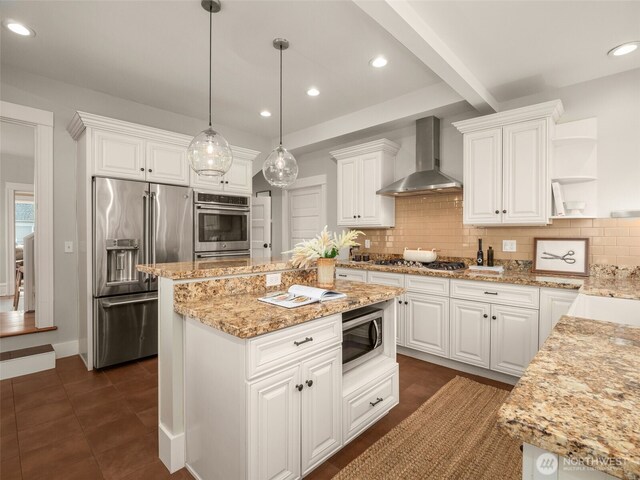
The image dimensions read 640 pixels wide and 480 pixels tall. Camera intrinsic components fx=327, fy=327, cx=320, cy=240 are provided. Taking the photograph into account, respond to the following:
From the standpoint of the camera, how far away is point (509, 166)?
120 inches

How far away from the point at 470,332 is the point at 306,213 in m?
3.25

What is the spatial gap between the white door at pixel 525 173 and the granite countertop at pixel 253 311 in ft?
5.84

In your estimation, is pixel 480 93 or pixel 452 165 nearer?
pixel 480 93

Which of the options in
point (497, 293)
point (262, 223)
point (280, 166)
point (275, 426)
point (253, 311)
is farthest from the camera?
point (262, 223)

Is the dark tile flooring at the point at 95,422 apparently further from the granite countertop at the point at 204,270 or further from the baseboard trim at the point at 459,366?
the granite countertop at the point at 204,270

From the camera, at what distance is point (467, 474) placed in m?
1.74

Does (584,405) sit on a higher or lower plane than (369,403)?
higher

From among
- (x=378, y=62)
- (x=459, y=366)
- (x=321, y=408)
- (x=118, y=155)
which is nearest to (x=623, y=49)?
(x=378, y=62)

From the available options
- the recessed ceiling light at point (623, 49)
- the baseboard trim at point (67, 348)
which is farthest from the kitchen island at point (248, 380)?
the recessed ceiling light at point (623, 49)

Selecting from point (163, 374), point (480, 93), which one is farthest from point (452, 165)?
point (163, 374)

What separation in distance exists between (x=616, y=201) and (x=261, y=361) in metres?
3.26

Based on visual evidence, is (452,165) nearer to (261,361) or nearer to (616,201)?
(616,201)

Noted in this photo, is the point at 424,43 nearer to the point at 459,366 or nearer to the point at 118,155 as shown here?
the point at 459,366

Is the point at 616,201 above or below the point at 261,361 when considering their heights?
above
